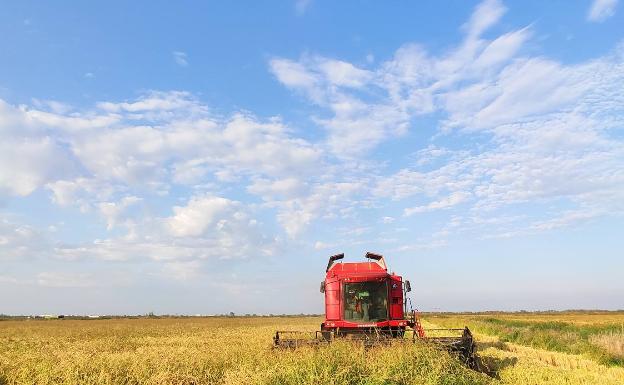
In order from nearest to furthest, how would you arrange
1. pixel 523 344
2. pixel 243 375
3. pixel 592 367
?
pixel 243 375, pixel 592 367, pixel 523 344

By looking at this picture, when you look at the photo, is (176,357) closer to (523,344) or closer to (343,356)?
(343,356)

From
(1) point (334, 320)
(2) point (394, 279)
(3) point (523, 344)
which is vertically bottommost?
(3) point (523, 344)

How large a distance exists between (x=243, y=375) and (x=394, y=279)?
8550mm

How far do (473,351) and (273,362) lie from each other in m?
5.62

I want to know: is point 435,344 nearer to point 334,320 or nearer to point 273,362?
point 273,362

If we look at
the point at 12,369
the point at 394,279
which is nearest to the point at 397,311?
the point at 394,279

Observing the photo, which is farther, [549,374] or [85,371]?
[549,374]

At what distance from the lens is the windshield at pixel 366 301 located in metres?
17.0

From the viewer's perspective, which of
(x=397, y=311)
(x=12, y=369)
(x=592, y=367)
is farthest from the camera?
(x=397, y=311)

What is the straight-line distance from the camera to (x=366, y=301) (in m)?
17.1

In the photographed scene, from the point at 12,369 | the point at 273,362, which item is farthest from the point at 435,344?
the point at 12,369

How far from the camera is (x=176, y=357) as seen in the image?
1229 centimetres

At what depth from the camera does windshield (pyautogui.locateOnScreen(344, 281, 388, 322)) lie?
16953 millimetres

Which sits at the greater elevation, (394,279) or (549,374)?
(394,279)
